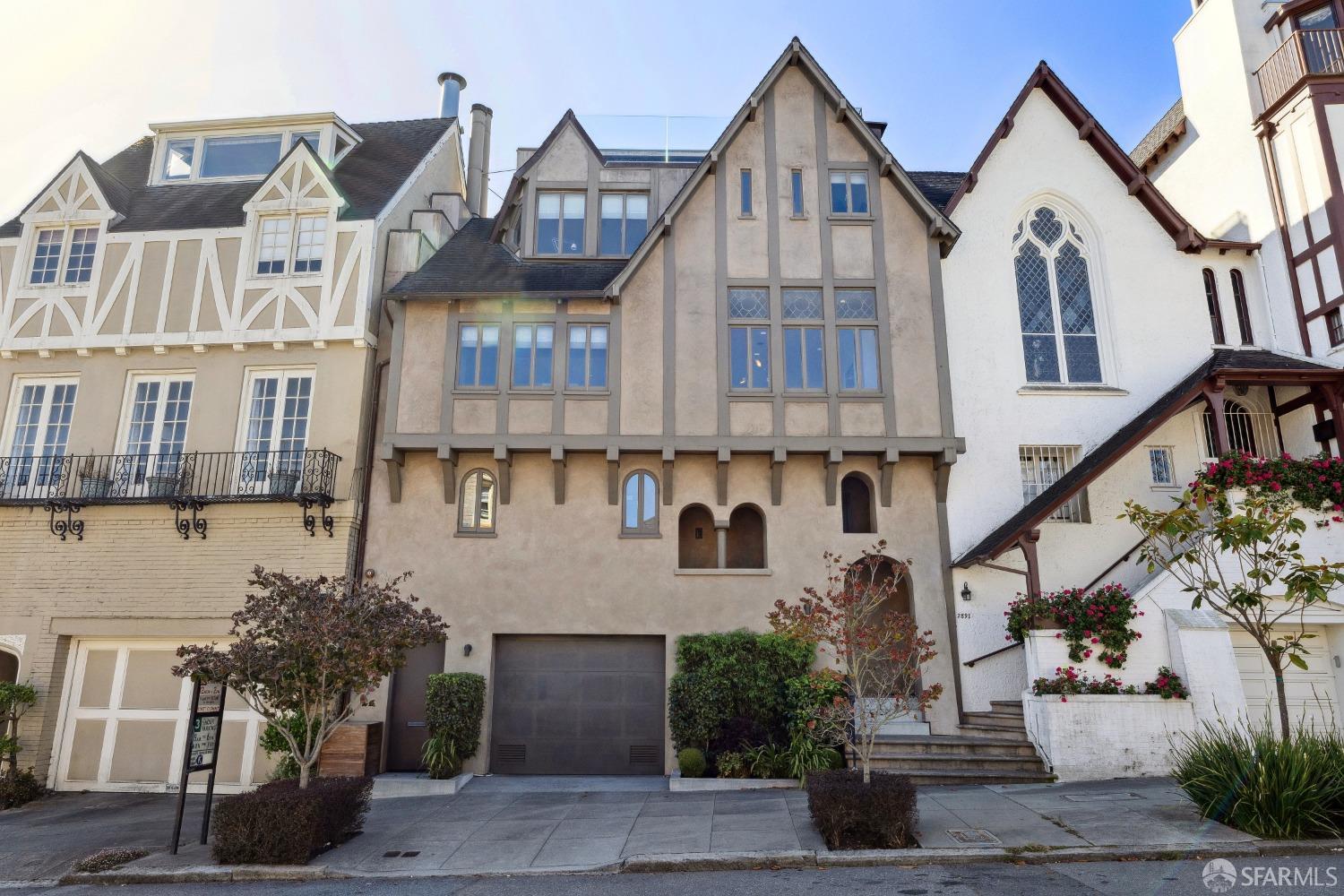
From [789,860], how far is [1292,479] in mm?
11278

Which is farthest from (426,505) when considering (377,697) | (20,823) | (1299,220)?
(1299,220)

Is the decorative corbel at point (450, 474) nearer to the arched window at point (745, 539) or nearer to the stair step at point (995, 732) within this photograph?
the arched window at point (745, 539)

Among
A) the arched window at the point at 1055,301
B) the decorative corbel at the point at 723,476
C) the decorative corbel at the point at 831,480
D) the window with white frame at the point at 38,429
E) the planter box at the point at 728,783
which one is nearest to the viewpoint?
the planter box at the point at 728,783

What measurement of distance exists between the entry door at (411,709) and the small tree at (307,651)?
4.90m

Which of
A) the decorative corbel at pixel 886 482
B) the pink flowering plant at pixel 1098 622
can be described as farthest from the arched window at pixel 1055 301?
the pink flowering plant at pixel 1098 622

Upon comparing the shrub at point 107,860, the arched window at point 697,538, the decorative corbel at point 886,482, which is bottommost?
the shrub at point 107,860

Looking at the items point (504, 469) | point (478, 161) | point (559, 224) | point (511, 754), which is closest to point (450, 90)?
point (478, 161)

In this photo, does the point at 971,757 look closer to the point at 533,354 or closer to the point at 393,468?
the point at 533,354

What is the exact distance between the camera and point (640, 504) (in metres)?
17.1

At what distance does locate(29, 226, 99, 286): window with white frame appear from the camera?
738 inches

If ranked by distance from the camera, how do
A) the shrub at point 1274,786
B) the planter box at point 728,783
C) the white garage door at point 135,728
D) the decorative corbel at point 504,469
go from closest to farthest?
the shrub at point 1274,786, the planter box at point 728,783, the white garage door at point 135,728, the decorative corbel at point 504,469

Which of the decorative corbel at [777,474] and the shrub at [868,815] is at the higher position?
the decorative corbel at [777,474]

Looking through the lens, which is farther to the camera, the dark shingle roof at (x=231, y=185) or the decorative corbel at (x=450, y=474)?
the dark shingle roof at (x=231, y=185)

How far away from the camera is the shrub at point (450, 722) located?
14727mm
